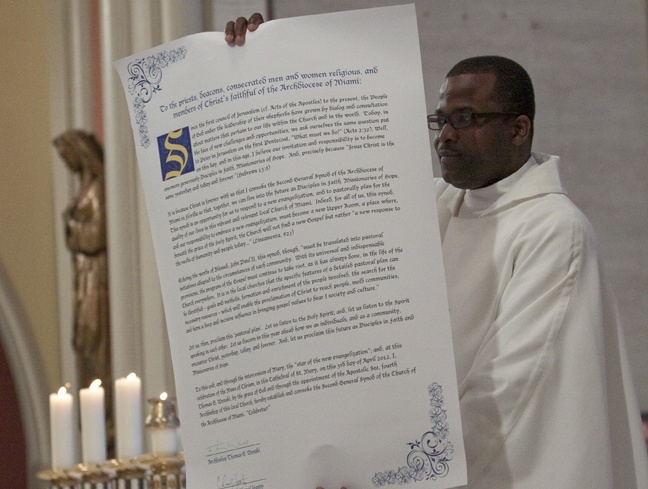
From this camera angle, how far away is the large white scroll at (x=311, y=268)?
245cm

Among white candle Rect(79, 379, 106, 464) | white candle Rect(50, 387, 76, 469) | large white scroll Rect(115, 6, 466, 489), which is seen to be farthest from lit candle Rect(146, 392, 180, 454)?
large white scroll Rect(115, 6, 466, 489)

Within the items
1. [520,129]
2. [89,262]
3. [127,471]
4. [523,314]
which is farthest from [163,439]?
[89,262]

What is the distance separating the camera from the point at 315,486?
2.46 meters

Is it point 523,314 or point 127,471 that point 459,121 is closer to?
point 523,314

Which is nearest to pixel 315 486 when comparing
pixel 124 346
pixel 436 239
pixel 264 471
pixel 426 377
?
pixel 264 471

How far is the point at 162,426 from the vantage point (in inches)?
130

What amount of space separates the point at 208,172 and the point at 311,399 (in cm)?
59

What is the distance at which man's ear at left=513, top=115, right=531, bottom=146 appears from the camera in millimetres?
3023

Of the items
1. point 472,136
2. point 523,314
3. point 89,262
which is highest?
point 89,262

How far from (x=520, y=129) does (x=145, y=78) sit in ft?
3.48

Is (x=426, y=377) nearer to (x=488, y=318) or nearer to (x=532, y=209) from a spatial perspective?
(x=488, y=318)

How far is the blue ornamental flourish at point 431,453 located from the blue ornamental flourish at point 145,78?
95 cm

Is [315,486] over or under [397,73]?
under

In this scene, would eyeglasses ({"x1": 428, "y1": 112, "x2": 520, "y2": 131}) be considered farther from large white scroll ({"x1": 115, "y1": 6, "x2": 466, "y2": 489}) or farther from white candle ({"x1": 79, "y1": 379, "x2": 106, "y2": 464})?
white candle ({"x1": 79, "y1": 379, "x2": 106, "y2": 464})
